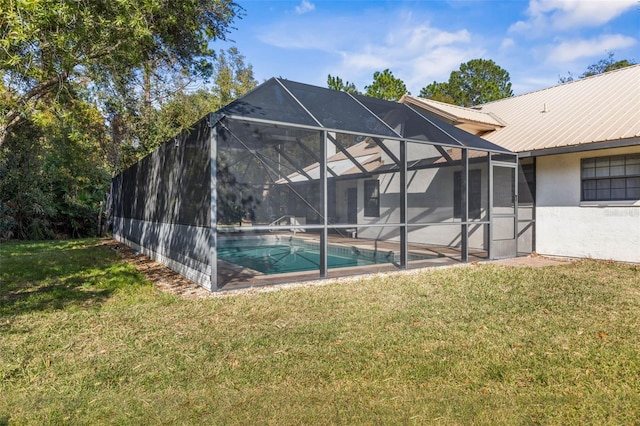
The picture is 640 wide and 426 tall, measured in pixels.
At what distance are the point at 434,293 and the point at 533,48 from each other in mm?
17451

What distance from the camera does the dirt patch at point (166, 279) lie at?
587cm

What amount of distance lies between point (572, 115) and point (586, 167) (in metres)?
1.90

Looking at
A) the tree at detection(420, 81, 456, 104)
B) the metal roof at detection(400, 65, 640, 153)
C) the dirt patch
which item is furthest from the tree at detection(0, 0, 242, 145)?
the tree at detection(420, 81, 456, 104)

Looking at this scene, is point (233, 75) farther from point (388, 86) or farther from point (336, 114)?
point (336, 114)

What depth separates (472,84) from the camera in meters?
31.8

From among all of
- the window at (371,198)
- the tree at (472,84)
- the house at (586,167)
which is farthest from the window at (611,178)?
the tree at (472,84)

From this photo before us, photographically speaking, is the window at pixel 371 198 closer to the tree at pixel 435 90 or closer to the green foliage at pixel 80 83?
the green foliage at pixel 80 83

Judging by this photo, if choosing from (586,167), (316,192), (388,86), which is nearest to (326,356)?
(316,192)

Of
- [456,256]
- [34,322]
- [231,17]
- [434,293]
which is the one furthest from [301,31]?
[34,322]

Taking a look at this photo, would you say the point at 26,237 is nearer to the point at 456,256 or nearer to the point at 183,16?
the point at 183,16

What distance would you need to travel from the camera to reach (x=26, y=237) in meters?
15.0

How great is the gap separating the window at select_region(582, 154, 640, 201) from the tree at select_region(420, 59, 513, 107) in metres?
23.7

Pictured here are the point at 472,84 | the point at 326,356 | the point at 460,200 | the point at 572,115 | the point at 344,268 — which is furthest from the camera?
the point at 472,84

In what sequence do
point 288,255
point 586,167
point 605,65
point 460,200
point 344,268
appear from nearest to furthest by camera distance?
point 344,268
point 288,255
point 586,167
point 460,200
point 605,65
